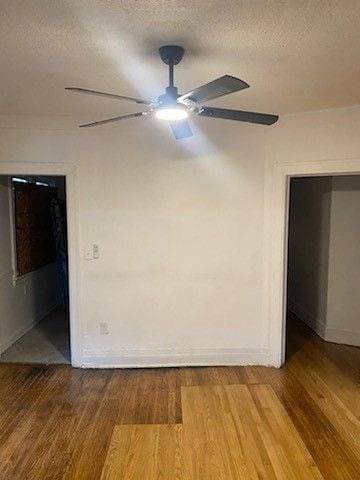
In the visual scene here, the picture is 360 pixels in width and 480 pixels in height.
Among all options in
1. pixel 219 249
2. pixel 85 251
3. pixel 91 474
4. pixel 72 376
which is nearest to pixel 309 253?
pixel 219 249

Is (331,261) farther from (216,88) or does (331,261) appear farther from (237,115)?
(216,88)

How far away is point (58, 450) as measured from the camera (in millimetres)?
2443

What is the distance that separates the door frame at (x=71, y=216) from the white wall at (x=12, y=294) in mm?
661

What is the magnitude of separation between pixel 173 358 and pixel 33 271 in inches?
93.9

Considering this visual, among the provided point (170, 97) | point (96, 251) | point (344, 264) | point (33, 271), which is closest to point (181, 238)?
point (96, 251)

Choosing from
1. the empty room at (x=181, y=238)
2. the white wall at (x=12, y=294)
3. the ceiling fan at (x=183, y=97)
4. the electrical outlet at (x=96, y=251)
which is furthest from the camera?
the white wall at (x=12, y=294)

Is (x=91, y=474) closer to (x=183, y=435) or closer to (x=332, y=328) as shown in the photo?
(x=183, y=435)

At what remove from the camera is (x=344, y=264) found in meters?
4.26

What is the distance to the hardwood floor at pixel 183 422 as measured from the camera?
2270 millimetres

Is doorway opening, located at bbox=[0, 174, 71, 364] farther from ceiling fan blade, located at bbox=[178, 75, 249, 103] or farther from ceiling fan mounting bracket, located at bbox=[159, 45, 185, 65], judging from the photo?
ceiling fan blade, located at bbox=[178, 75, 249, 103]

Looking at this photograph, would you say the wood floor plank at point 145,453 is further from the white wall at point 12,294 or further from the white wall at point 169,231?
the white wall at point 12,294

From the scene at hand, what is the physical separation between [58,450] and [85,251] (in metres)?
1.76

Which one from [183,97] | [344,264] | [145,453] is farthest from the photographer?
[344,264]

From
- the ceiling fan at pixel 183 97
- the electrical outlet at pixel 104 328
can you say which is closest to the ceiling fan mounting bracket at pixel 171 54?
the ceiling fan at pixel 183 97
